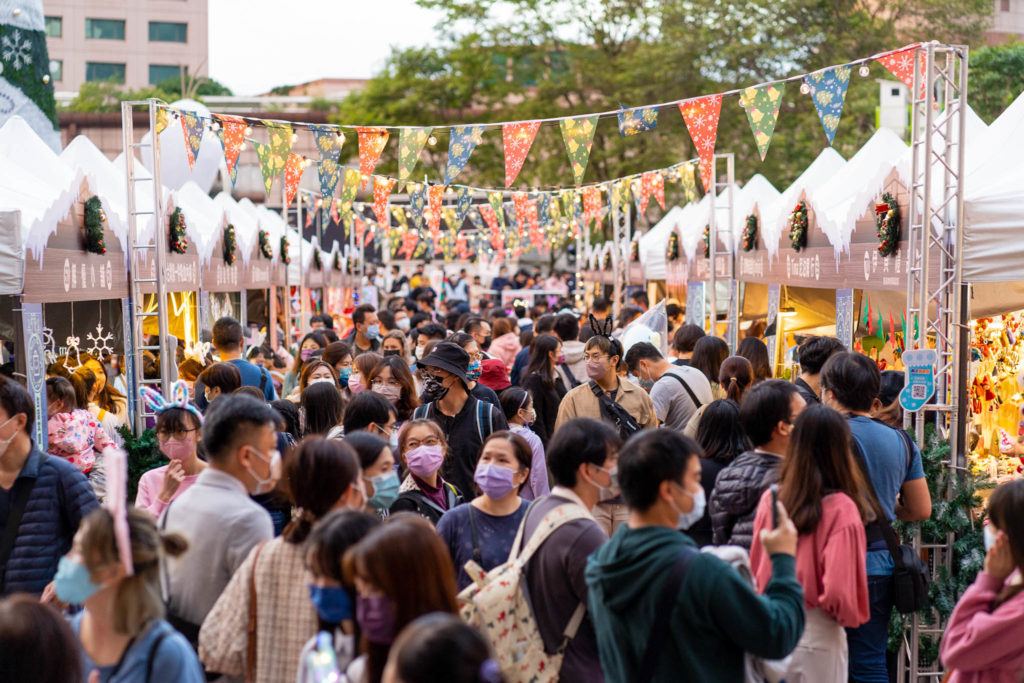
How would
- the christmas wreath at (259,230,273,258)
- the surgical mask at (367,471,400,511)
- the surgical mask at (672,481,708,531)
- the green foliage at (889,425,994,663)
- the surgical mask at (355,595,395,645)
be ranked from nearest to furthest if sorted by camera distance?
the surgical mask at (355,595,395,645) < the surgical mask at (672,481,708,531) < the surgical mask at (367,471,400,511) < the green foliage at (889,425,994,663) < the christmas wreath at (259,230,273,258)

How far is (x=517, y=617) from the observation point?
3361mm

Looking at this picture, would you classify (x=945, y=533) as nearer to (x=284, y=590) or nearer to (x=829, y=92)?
(x=829, y=92)

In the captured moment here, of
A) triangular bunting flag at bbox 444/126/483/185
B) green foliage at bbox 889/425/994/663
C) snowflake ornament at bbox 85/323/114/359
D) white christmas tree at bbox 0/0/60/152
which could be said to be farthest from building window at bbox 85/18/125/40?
green foliage at bbox 889/425/994/663

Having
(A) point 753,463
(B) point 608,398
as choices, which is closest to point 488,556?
(A) point 753,463

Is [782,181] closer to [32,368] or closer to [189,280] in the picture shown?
[189,280]

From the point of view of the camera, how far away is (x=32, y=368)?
7.18 metres

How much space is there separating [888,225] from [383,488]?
16.3ft

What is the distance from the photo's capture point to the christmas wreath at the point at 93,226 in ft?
27.5

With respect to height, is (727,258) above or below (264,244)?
below

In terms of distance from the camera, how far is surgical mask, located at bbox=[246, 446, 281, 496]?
11.1 feet

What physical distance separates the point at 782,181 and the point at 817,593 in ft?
97.5

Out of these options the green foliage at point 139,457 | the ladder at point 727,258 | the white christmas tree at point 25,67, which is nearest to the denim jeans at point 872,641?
the green foliage at point 139,457

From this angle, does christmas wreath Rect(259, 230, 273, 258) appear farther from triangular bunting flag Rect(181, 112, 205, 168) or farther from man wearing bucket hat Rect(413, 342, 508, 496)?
man wearing bucket hat Rect(413, 342, 508, 496)

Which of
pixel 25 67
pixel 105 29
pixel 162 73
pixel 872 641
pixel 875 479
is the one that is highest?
pixel 105 29
